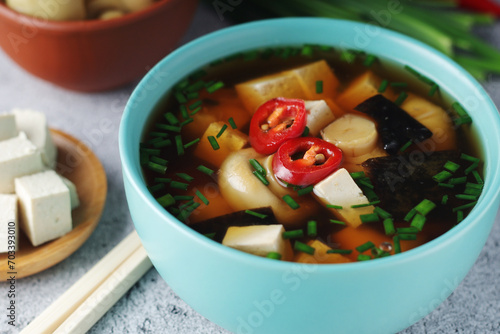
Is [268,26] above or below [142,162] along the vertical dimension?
above

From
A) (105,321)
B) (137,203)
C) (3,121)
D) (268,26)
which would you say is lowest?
(105,321)

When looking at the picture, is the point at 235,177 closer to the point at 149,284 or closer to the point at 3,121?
the point at 149,284

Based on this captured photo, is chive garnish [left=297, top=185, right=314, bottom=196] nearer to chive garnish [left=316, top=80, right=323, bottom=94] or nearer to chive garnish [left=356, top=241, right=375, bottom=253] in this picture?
chive garnish [left=356, top=241, right=375, bottom=253]

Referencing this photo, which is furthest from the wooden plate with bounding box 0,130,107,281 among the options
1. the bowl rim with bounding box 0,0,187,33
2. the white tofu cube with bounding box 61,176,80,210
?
the bowl rim with bounding box 0,0,187,33

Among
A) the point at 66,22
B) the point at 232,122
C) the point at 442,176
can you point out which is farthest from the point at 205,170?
the point at 66,22

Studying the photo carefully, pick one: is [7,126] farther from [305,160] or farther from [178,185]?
[305,160]

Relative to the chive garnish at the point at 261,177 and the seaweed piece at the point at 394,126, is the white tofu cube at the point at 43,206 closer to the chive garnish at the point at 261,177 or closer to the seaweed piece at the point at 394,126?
the chive garnish at the point at 261,177

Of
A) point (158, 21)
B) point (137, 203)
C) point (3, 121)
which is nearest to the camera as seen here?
point (137, 203)

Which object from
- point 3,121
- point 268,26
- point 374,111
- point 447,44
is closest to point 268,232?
point 374,111
